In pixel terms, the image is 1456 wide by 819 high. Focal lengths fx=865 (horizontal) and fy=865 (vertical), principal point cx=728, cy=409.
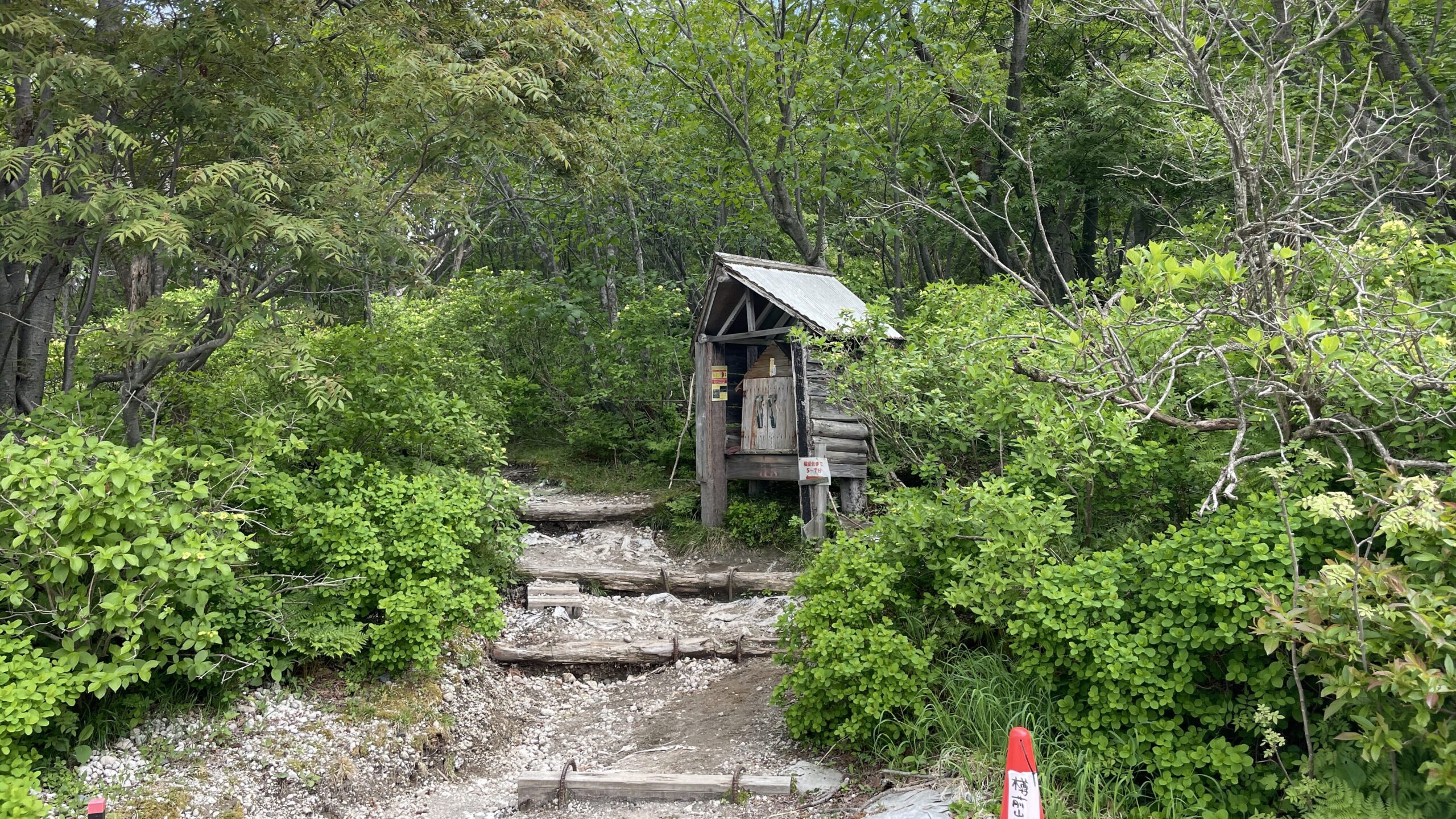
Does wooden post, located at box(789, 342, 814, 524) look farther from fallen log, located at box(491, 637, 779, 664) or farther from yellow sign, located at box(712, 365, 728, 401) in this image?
fallen log, located at box(491, 637, 779, 664)

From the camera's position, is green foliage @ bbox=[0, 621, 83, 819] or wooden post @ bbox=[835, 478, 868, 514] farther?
wooden post @ bbox=[835, 478, 868, 514]

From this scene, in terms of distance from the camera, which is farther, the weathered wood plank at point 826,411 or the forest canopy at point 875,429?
the weathered wood plank at point 826,411

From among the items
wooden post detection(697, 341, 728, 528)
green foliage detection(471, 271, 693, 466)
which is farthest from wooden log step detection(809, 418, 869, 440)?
green foliage detection(471, 271, 693, 466)

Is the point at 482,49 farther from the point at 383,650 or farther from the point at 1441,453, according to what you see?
→ the point at 1441,453

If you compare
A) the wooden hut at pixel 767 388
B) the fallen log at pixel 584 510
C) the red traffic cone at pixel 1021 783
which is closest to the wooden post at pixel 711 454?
the wooden hut at pixel 767 388

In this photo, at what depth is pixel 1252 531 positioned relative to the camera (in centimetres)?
385

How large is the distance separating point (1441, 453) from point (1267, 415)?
69 centimetres

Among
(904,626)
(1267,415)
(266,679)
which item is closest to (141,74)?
(266,679)

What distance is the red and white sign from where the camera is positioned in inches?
351

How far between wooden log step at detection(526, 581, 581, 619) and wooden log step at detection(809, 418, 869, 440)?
295 centimetres

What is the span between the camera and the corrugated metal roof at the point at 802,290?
8.73 meters

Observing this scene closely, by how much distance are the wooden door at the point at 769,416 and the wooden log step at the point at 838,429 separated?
0.44 m

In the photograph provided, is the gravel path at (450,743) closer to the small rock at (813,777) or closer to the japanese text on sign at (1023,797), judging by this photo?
the small rock at (813,777)

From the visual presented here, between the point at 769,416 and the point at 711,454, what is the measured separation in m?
0.83
